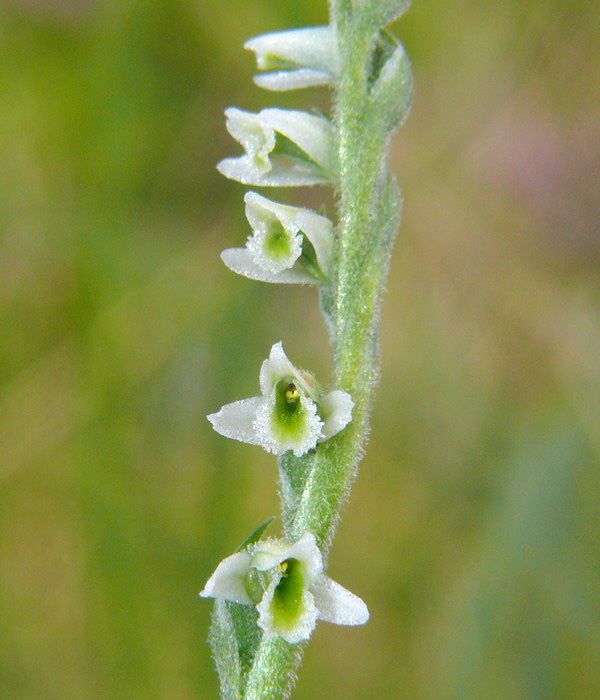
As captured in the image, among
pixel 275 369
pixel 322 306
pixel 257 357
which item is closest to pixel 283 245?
pixel 322 306

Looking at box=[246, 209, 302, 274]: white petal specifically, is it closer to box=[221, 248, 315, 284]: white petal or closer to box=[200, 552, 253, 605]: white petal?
box=[221, 248, 315, 284]: white petal

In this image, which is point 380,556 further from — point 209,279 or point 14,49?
point 14,49

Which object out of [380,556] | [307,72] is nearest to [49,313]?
[380,556]

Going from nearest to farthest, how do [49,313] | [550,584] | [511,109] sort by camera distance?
[550,584] < [49,313] < [511,109]

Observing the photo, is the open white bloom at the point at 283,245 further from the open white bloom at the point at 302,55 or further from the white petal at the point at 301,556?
the white petal at the point at 301,556

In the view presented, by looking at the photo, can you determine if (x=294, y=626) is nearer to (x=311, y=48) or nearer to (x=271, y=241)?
(x=271, y=241)

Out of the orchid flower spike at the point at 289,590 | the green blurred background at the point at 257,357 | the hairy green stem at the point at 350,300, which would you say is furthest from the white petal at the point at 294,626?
the green blurred background at the point at 257,357
